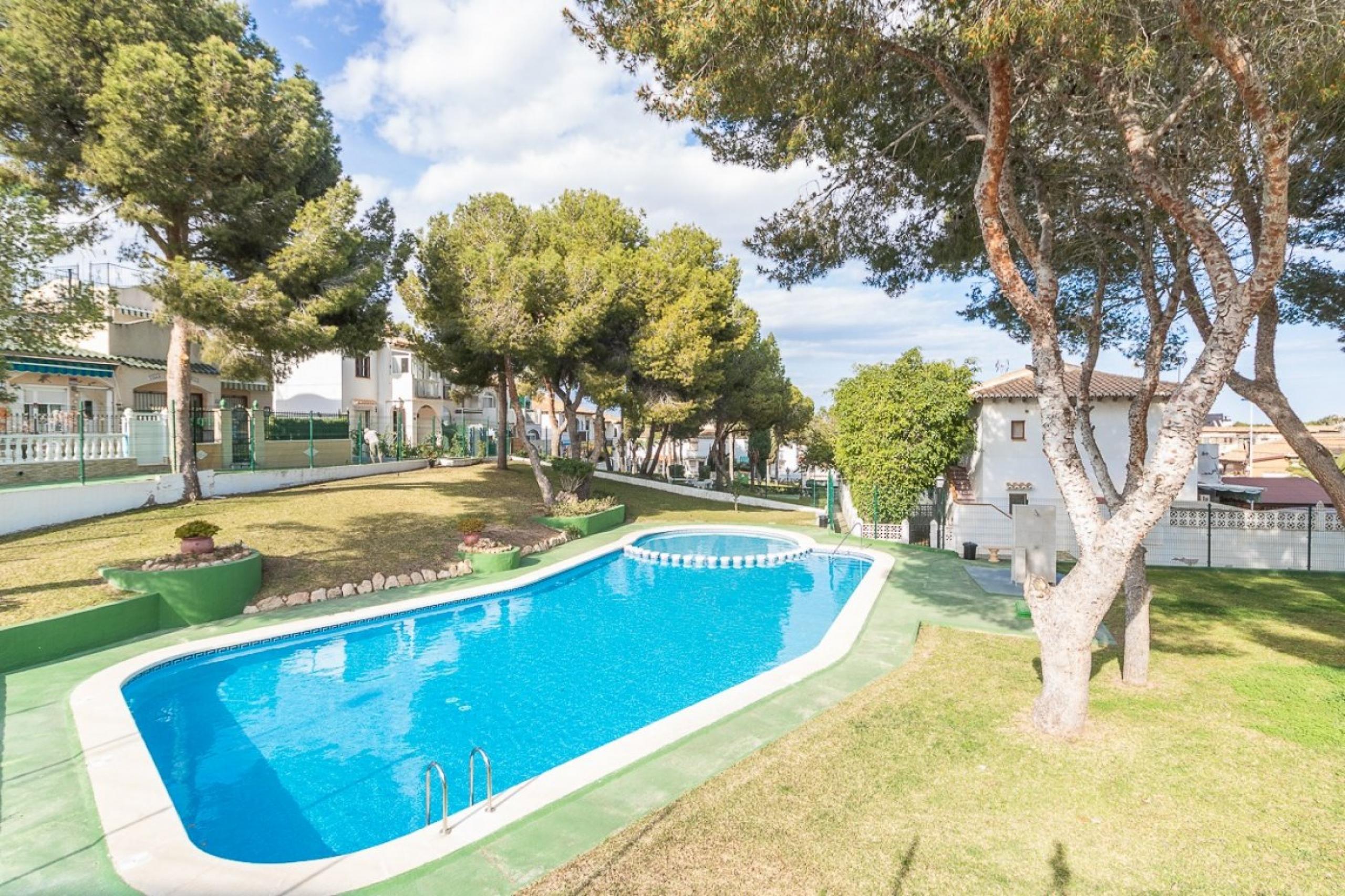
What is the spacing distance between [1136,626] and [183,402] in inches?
870

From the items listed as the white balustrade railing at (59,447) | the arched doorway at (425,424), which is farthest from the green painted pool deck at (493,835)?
the arched doorway at (425,424)

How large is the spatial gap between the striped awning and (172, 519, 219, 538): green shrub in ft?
29.6

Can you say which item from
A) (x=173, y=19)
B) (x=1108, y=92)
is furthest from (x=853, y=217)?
(x=173, y=19)

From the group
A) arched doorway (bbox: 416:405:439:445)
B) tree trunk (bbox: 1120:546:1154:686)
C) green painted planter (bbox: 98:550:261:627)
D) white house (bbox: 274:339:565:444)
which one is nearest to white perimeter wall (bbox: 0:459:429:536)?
green painted planter (bbox: 98:550:261:627)

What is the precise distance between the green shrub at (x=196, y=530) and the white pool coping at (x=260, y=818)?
2.62 meters

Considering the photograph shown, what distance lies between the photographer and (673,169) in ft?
43.2

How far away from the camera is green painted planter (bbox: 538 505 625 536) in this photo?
21.5 m

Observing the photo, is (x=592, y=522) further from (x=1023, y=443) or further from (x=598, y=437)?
(x=1023, y=443)

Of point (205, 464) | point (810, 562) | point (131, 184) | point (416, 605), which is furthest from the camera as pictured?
point (205, 464)

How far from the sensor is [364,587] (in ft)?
45.8

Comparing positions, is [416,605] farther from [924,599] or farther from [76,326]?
[924,599]

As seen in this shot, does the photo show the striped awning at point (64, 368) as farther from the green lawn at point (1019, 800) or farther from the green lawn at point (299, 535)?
the green lawn at point (1019, 800)

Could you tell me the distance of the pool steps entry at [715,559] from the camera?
1878 cm

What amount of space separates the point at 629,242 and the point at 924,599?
67.6ft
